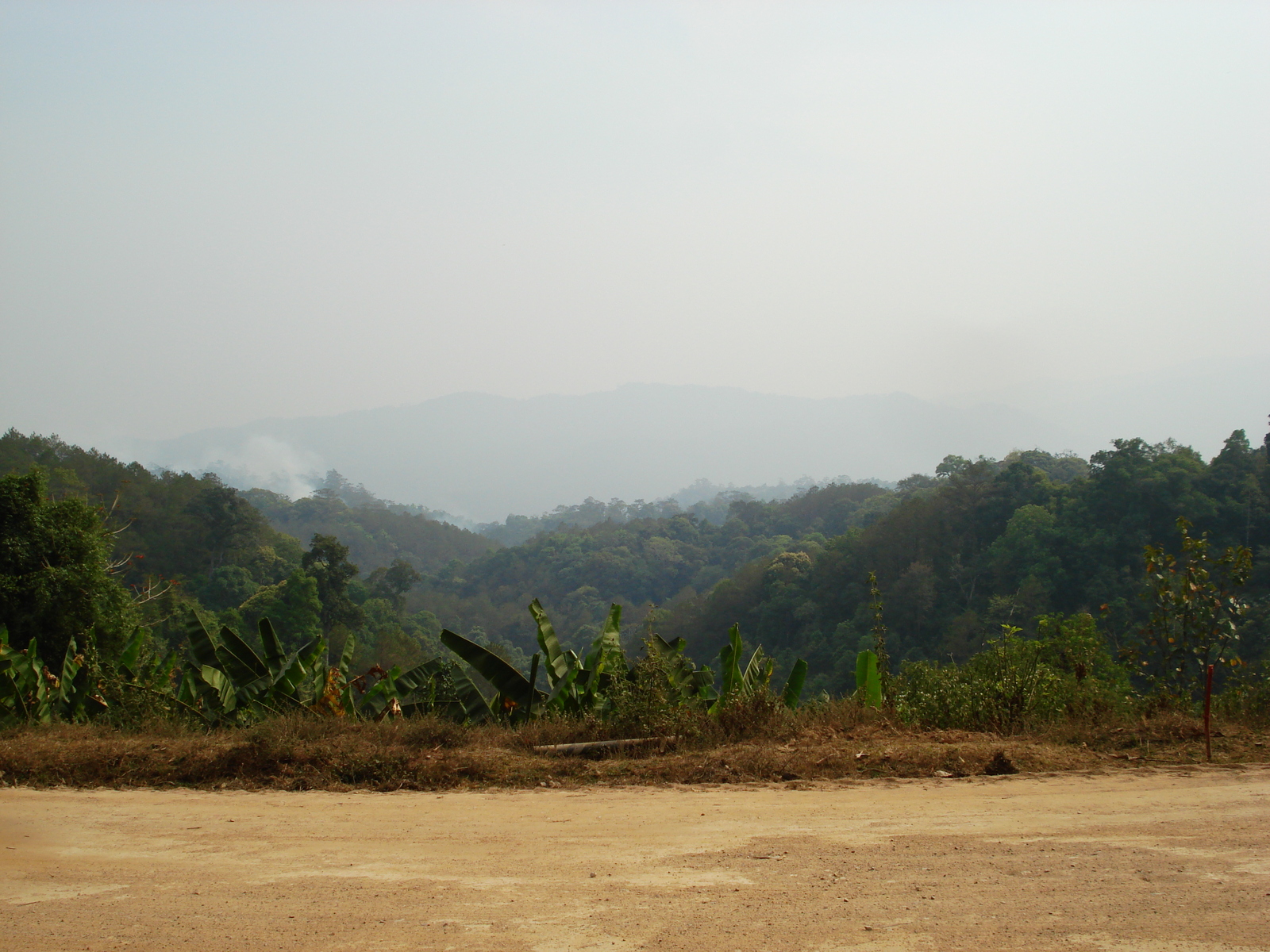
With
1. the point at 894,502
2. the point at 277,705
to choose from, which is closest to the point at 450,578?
the point at 894,502

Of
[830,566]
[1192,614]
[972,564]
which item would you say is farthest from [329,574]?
[1192,614]

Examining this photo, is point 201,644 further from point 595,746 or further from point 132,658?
point 595,746

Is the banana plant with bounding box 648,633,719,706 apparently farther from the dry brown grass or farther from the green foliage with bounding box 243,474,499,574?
the green foliage with bounding box 243,474,499,574

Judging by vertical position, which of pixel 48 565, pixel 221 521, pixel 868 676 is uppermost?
pixel 48 565

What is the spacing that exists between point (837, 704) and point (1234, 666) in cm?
316

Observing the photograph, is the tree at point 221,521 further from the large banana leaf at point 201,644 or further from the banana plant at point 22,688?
the large banana leaf at point 201,644

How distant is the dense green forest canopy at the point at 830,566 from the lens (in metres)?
45.0

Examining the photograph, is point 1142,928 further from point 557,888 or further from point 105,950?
point 105,950

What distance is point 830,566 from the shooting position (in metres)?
60.4

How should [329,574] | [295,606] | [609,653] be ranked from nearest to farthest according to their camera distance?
[609,653]
[295,606]
[329,574]

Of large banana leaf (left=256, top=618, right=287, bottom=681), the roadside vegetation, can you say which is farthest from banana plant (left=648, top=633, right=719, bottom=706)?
large banana leaf (left=256, top=618, right=287, bottom=681)

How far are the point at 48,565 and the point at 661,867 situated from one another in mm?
10865

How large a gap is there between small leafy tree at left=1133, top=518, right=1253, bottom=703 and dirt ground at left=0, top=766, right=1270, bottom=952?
1915 mm

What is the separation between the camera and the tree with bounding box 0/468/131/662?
11586mm
